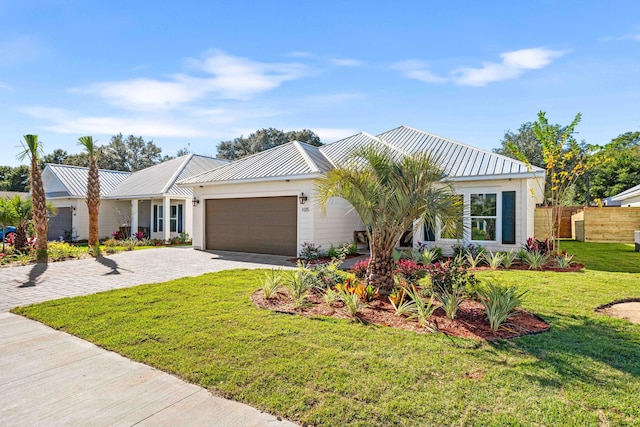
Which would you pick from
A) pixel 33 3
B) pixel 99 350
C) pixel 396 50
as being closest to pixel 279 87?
pixel 396 50

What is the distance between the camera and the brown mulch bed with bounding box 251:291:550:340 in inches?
186

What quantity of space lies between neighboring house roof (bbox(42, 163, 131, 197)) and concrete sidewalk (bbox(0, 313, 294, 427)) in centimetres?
2031

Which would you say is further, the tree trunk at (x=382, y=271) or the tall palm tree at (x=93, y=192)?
the tall palm tree at (x=93, y=192)

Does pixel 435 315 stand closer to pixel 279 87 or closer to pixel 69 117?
pixel 279 87

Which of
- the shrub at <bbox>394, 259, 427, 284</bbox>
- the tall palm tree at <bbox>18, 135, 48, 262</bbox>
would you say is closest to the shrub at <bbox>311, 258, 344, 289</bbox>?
the shrub at <bbox>394, 259, 427, 284</bbox>

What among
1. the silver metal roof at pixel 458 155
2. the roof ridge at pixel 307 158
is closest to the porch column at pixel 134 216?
the roof ridge at pixel 307 158

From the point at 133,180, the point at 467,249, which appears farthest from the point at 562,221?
the point at 133,180

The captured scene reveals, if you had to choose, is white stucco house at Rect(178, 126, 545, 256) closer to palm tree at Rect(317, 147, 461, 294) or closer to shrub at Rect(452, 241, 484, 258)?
shrub at Rect(452, 241, 484, 258)

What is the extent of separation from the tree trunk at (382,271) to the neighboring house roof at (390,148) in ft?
16.1

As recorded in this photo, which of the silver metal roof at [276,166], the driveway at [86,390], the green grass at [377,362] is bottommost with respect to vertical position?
the driveway at [86,390]

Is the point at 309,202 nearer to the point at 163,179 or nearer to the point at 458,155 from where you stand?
the point at 458,155

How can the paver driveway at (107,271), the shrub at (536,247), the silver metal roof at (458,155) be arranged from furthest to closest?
the silver metal roof at (458,155) → the shrub at (536,247) → the paver driveway at (107,271)

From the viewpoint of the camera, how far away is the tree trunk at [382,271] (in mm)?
6238

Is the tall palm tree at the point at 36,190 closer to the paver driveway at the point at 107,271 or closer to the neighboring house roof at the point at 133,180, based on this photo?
the paver driveway at the point at 107,271
